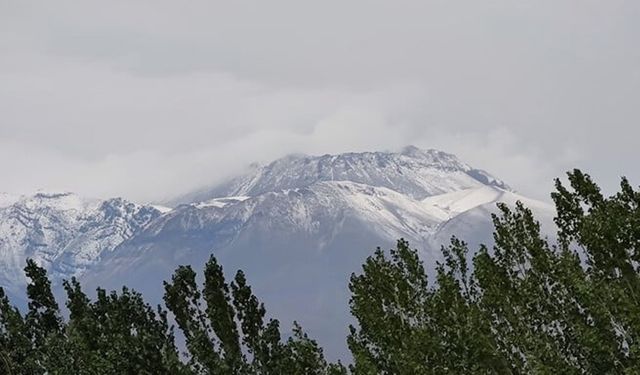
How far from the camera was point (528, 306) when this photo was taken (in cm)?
6812

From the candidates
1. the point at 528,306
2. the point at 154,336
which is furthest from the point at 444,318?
the point at 154,336

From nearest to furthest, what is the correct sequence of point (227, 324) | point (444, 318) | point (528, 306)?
point (444, 318)
point (528, 306)
point (227, 324)

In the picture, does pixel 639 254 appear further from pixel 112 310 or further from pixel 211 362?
pixel 112 310

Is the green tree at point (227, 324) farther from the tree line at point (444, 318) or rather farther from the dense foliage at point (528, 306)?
the dense foliage at point (528, 306)

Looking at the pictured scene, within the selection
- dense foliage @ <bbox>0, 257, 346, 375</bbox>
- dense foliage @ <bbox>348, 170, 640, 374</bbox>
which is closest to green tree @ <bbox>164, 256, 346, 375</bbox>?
dense foliage @ <bbox>0, 257, 346, 375</bbox>

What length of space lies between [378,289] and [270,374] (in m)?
14.6

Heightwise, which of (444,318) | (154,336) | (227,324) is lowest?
(444,318)

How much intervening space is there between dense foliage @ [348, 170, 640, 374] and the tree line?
0.38 ft

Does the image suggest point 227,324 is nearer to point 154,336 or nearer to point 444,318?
point 154,336

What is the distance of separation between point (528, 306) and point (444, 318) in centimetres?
789

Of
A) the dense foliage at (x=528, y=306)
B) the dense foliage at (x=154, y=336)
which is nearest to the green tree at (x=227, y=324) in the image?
the dense foliage at (x=154, y=336)

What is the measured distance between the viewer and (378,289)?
248ft

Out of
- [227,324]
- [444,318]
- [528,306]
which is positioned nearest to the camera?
[444,318]

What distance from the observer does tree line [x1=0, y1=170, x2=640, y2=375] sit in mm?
60000
